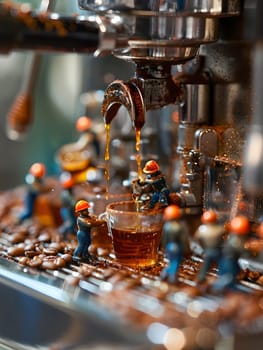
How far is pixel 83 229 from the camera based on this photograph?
125cm

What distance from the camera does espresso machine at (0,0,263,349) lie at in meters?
1.06

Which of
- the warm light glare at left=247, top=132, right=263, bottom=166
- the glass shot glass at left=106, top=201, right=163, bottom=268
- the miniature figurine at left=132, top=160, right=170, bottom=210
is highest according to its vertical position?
the warm light glare at left=247, top=132, right=263, bottom=166

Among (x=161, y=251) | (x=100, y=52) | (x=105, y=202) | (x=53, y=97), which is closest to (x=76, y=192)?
(x=105, y=202)

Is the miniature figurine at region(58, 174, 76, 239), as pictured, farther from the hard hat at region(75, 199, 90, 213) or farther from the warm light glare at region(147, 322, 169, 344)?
the warm light glare at region(147, 322, 169, 344)

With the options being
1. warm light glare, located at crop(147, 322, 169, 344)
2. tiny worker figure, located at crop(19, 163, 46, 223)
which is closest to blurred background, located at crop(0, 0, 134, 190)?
tiny worker figure, located at crop(19, 163, 46, 223)

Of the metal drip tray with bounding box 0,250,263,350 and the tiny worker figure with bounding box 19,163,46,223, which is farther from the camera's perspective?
the tiny worker figure with bounding box 19,163,46,223

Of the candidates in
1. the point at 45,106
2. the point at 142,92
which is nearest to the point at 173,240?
the point at 142,92

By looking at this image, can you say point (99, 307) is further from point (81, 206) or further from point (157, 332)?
point (81, 206)

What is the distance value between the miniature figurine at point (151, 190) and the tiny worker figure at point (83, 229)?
0.07m

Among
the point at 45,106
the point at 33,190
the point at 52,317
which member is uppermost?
the point at 45,106

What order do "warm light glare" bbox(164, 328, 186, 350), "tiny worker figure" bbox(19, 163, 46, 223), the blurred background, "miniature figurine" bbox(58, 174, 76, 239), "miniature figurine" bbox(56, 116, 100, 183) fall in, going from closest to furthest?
"warm light glare" bbox(164, 328, 186, 350) < "miniature figurine" bbox(58, 174, 76, 239) < "tiny worker figure" bbox(19, 163, 46, 223) < "miniature figurine" bbox(56, 116, 100, 183) < the blurred background

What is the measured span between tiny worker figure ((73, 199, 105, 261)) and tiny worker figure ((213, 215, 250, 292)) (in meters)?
0.24

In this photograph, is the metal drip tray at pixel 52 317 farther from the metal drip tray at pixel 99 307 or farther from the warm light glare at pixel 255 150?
the warm light glare at pixel 255 150

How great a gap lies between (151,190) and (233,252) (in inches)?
9.0
